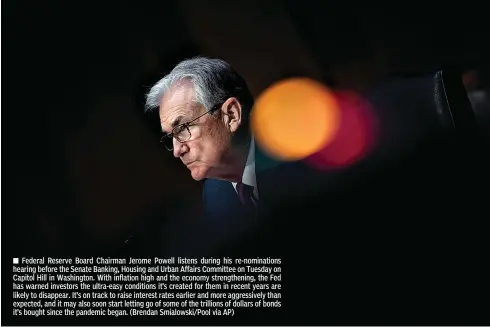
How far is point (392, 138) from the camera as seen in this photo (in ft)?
7.70

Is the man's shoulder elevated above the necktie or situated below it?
above

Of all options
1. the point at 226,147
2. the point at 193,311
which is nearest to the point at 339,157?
the point at 226,147

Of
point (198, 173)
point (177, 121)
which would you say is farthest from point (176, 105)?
point (198, 173)

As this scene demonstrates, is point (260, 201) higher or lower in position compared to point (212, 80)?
lower

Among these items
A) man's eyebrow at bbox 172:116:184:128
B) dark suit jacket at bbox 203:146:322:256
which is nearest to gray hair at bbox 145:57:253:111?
man's eyebrow at bbox 172:116:184:128

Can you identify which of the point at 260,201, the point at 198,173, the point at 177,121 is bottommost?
the point at 260,201

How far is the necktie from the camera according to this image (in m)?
2.66

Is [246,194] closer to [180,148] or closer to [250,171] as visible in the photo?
[250,171]

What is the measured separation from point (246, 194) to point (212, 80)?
534 millimetres

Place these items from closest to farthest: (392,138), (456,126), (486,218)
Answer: (456,126)
(392,138)
(486,218)

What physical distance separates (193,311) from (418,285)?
3.31ft

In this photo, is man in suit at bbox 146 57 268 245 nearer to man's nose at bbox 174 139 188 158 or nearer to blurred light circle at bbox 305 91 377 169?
man's nose at bbox 174 139 188 158

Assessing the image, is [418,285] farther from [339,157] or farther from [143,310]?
[143,310]

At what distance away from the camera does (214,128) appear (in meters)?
2.64
